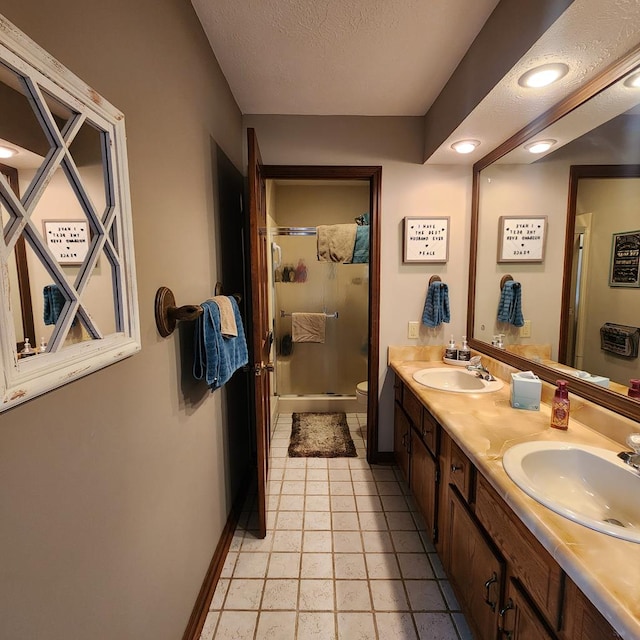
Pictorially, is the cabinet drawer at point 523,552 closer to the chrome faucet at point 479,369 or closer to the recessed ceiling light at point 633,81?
the chrome faucet at point 479,369

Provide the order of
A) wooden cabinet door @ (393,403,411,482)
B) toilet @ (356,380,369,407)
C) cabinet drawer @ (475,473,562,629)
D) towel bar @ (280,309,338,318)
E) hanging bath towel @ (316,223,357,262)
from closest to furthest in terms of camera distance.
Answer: cabinet drawer @ (475,473,562,629), wooden cabinet door @ (393,403,411,482), hanging bath towel @ (316,223,357,262), toilet @ (356,380,369,407), towel bar @ (280,309,338,318)

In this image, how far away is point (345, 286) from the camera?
3.66 metres

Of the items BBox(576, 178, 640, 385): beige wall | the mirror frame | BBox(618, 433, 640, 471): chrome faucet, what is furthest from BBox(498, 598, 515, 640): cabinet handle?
BBox(576, 178, 640, 385): beige wall

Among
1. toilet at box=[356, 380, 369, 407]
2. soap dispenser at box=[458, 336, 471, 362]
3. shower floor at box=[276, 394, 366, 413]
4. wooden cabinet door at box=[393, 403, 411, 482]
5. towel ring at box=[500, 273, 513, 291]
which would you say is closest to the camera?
towel ring at box=[500, 273, 513, 291]

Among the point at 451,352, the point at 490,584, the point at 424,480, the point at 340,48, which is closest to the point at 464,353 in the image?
the point at 451,352

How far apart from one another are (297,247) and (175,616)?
119 inches

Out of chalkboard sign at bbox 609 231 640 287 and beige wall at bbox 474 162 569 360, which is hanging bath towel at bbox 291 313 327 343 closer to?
beige wall at bbox 474 162 569 360

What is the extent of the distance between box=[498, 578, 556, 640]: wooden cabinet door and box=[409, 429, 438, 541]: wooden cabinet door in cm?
61

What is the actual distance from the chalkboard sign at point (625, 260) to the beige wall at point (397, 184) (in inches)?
43.8

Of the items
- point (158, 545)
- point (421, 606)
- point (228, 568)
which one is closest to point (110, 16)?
point (158, 545)

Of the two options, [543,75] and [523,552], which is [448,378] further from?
[543,75]

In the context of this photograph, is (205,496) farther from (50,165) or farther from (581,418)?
(581,418)

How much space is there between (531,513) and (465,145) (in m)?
1.90

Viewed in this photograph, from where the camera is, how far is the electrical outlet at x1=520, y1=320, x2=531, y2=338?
1820 millimetres
